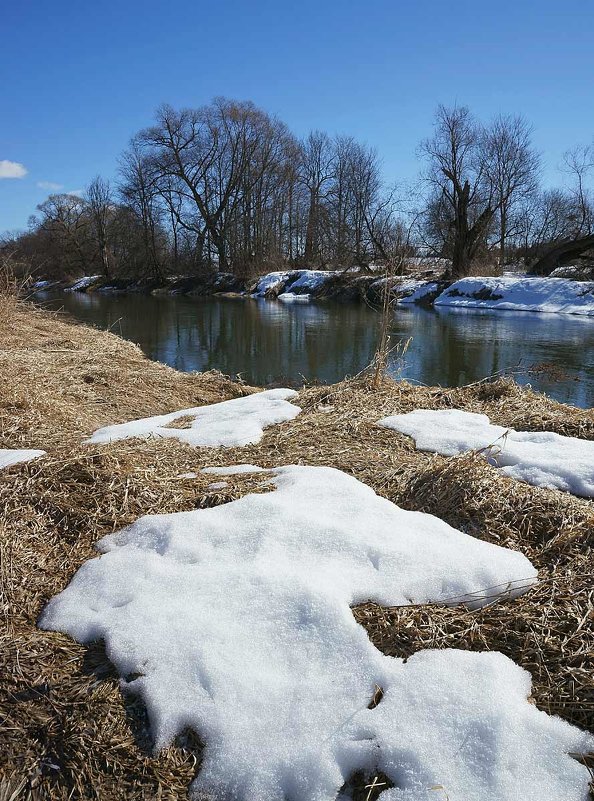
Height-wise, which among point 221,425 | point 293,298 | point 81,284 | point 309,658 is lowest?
point 309,658

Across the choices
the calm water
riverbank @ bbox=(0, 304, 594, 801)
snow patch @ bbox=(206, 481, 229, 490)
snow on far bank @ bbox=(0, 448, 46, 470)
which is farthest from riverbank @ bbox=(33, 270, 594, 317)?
snow patch @ bbox=(206, 481, 229, 490)

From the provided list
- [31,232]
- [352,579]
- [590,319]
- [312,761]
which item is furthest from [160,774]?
[31,232]

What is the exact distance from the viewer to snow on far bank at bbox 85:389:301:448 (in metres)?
3.97

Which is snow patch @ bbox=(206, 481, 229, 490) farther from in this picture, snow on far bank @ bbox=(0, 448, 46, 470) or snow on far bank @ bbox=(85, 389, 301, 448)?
snow on far bank @ bbox=(0, 448, 46, 470)

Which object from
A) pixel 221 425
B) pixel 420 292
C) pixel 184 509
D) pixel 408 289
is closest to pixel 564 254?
pixel 420 292

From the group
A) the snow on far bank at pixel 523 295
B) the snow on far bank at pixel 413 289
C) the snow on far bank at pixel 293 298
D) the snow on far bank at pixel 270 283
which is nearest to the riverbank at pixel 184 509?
the snow on far bank at pixel 523 295

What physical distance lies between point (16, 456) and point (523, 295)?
23.7 meters

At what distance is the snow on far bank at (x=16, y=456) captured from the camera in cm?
332

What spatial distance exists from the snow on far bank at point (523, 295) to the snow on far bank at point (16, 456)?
21.3 meters

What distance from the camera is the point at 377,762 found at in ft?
4.90

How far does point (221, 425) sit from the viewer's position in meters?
4.33

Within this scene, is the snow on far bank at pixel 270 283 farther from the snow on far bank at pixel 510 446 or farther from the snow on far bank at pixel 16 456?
the snow on far bank at pixel 16 456

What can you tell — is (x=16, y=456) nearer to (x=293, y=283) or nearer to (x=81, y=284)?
(x=293, y=283)

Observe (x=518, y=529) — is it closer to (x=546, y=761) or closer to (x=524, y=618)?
(x=524, y=618)
